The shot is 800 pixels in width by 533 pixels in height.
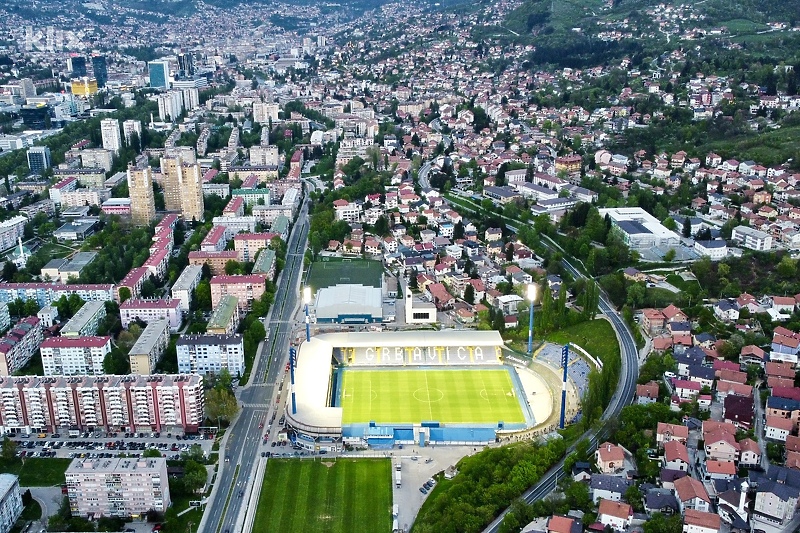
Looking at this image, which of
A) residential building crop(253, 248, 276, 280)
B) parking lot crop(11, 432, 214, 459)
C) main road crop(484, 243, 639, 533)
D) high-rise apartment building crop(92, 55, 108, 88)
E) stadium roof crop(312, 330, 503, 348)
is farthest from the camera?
high-rise apartment building crop(92, 55, 108, 88)

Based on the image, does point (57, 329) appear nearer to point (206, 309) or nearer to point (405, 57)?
point (206, 309)

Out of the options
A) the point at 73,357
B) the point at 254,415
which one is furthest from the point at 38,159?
the point at 254,415

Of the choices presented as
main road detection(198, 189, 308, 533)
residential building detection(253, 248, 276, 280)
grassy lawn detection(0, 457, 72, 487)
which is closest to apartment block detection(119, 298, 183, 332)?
main road detection(198, 189, 308, 533)

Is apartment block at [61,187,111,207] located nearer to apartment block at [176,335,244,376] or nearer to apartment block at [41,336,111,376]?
apartment block at [41,336,111,376]

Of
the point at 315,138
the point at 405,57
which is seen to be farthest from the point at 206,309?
the point at 405,57

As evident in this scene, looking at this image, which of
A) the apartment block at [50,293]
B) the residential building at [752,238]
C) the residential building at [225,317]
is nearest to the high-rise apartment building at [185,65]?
the apartment block at [50,293]

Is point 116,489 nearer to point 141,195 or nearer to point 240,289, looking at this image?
point 240,289
